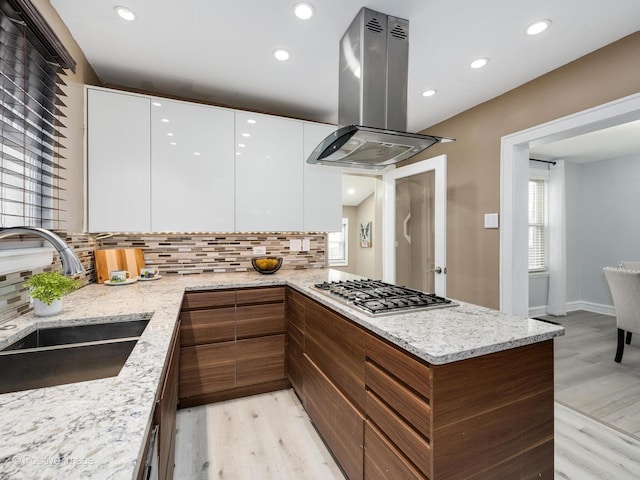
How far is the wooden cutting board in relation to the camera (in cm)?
227

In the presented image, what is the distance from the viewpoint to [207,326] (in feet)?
7.21

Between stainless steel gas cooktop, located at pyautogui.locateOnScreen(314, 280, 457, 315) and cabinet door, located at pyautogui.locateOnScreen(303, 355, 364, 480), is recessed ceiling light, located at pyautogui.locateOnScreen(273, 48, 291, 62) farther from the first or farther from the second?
cabinet door, located at pyautogui.locateOnScreen(303, 355, 364, 480)

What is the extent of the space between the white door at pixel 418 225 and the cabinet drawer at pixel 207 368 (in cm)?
189

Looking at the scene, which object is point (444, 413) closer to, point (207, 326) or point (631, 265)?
point (207, 326)

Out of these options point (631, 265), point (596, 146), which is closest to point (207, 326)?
point (631, 265)

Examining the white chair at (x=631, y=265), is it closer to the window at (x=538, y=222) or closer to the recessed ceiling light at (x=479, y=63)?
the window at (x=538, y=222)

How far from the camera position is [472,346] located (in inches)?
39.9

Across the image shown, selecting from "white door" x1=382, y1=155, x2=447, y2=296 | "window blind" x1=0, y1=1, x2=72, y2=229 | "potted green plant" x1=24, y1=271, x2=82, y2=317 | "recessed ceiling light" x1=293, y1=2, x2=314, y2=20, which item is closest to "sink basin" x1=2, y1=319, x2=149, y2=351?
"potted green plant" x1=24, y1=271, x2=82, y2=317

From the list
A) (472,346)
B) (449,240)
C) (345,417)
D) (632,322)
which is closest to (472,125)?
(449,240)

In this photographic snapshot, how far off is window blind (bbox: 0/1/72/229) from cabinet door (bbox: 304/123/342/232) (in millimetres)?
1770

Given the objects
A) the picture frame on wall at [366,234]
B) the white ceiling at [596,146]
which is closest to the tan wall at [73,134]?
the white ceiling at [596,146]

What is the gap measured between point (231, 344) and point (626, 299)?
3.64 metres

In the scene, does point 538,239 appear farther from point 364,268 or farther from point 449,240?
point 364,268

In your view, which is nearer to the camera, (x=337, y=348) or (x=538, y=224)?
(x=337, y=348)
